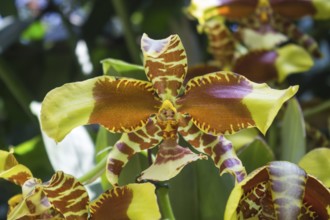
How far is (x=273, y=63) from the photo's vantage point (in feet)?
2.44

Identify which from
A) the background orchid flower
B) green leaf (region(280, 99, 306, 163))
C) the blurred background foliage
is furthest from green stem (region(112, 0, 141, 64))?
green leaf (region(280, 99, 306, 163))

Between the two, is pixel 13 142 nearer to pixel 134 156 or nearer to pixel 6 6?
pixel 6 6

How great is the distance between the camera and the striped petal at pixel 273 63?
733mm

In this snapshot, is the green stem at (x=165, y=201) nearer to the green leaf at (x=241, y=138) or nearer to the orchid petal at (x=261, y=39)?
the green leaf at (x=241, y=138)

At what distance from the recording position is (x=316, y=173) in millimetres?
528

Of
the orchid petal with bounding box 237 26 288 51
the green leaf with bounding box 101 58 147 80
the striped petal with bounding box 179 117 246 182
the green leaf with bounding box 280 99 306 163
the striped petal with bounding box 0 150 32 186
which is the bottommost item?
the green leaf with bounding box 280 99 306 163

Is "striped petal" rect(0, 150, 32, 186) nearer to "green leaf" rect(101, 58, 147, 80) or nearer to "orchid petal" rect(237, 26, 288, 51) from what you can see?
"green leaf" rect(101, 58, 147, 80)

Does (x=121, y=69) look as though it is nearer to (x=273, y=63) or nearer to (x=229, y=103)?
(x=229, y=103)

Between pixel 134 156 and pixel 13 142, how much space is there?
58 centimetres

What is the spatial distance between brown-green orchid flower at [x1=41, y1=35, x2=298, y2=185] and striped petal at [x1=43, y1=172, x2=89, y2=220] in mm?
28

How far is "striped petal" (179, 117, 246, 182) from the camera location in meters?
0.51

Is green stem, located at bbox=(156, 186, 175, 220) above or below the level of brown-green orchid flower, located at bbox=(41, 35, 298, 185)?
below

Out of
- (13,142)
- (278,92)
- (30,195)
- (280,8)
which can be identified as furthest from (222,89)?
(13,142)

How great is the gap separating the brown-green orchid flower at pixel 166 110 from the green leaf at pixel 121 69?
0.18 ft
